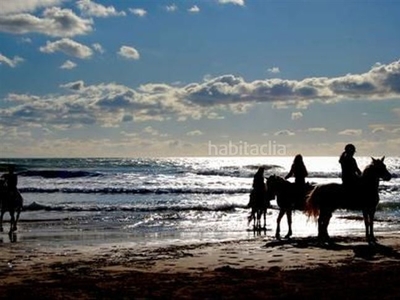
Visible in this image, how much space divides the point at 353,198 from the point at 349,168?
0.74m

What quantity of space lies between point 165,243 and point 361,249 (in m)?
5.01

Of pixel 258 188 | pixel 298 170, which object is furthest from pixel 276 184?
pixel 258 188

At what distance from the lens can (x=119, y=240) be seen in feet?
53.0

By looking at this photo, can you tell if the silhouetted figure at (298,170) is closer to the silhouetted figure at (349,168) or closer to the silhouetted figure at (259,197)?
the silhouetted figure at (349,168)

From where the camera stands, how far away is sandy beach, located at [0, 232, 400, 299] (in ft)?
27.6

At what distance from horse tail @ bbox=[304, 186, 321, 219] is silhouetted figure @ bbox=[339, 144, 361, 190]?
0.78 metres

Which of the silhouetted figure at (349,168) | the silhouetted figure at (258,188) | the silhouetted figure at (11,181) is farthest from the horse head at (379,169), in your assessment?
the silhouetted figure at (11,181)

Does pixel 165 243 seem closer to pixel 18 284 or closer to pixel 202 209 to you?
pixel 18 284

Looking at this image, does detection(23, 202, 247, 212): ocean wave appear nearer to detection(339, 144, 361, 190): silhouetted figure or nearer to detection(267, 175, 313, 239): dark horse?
detection(267, 175, 313, 239): dark horse

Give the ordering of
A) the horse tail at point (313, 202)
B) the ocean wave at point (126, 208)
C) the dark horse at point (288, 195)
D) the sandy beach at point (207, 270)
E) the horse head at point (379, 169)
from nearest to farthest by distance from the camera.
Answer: the sandy beach at point (207, 270) → the horse head at point (379, 169) → the horse tail at point (313, 202) → the dark horse at point (288, 195) → the ocean wave at point (126, 208)

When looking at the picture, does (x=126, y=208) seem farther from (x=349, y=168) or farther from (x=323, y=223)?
(x=349, y=168)

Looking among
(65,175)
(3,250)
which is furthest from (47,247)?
(65,175)

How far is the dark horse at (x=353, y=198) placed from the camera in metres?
13.7

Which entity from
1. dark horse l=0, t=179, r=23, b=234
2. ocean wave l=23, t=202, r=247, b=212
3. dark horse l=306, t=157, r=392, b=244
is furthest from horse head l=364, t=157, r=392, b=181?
ocean wave l=23, t=202, r=247, b=212
